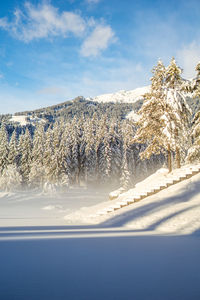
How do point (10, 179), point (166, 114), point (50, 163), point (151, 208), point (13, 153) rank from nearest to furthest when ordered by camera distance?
point (151, 208), point (166, 114), point (10, 179), point (50, 163), point (13, 153)

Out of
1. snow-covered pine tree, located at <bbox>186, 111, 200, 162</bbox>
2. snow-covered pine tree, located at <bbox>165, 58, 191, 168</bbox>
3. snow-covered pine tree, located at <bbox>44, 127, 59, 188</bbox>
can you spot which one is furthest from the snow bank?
snow-covered pine tree, located at <bbox>44, 127, 59, 188</bbox>

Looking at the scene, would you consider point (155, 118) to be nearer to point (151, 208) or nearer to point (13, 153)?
point (151, 208)

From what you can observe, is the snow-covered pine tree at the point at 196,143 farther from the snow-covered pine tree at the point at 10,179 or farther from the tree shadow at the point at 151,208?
the snow-covered pine tree at the point at 10,179

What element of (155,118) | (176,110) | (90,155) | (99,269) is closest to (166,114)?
(176,110)

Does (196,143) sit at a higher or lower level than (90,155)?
lower

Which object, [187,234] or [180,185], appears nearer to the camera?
[187,234]

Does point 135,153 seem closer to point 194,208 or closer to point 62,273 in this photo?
point 194,208

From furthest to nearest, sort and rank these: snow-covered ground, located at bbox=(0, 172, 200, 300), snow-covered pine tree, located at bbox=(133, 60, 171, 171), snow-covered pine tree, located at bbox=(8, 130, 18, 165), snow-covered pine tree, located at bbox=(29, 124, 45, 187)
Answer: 1. snow-covered pine tree, located at bbox=(8, 130, 18, 165)
2. snow-covered pine tree, located at bbox=(29, 124, 45, 187)
3. snow-covered pine tree, located at bbox=(133, 60, 171, 171)
4. snow-covered ground, located at bbox=(0, 172, 200, 300)

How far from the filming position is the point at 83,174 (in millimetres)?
61562

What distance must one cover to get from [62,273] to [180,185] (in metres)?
15.5

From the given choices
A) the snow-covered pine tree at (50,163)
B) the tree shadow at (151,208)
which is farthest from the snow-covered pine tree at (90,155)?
the tree shadow at (151,208)

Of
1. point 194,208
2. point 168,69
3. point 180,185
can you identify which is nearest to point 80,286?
point 194,208

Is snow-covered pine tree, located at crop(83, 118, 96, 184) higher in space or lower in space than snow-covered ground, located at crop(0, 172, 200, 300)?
higher

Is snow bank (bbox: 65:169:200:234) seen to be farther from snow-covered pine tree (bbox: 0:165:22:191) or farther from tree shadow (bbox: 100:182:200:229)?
snow-covered pine tree (bbox: 0:165:22:191)
